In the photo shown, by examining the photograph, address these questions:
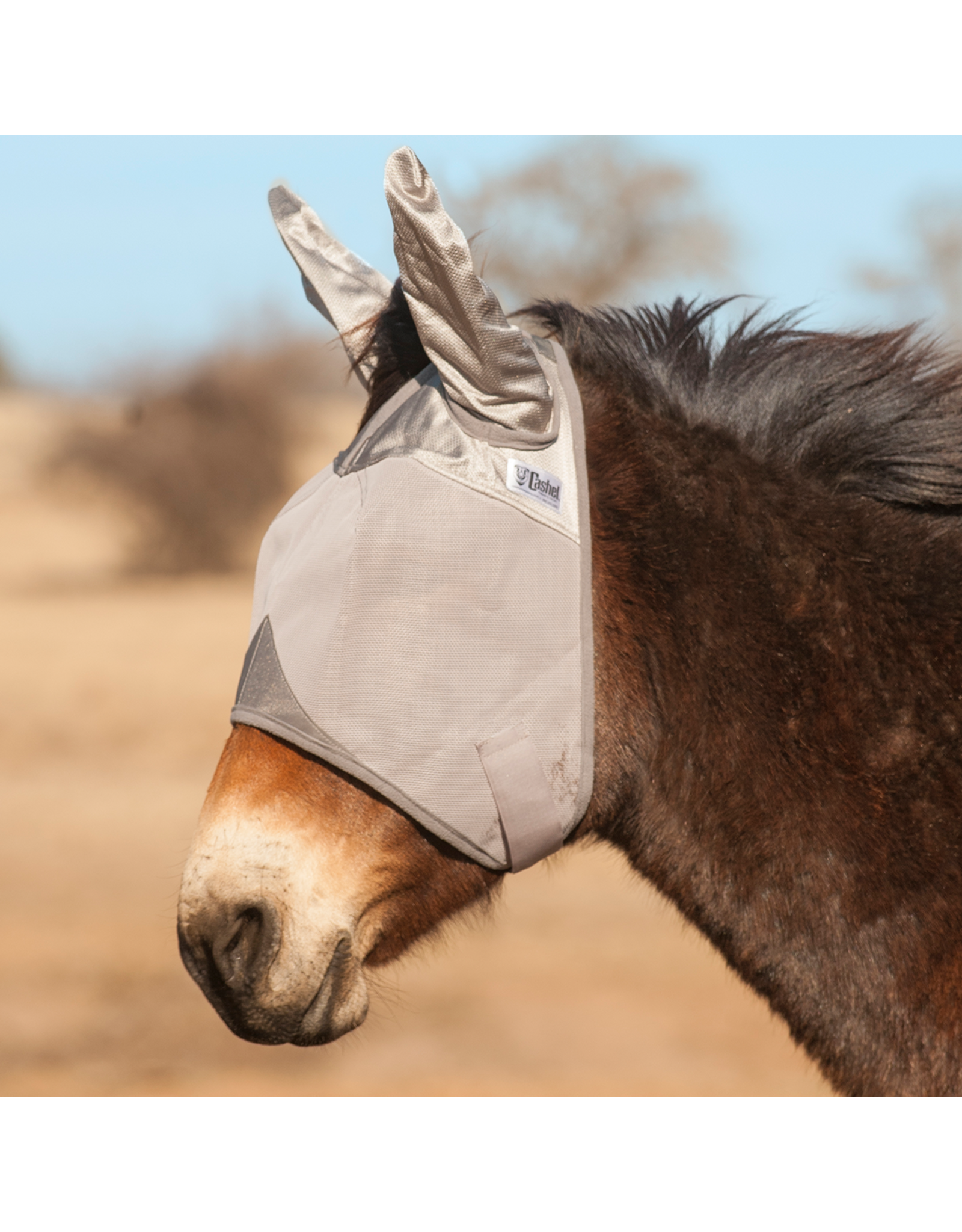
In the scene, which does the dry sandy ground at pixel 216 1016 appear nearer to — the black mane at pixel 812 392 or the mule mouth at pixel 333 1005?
the mule mouth at pixel 333 1005

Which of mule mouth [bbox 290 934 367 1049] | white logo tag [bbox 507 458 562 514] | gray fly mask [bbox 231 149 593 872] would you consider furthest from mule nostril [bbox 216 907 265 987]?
white logo tag [bbox 507 458 562 514]

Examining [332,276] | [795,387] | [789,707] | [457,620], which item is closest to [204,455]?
[332,276]

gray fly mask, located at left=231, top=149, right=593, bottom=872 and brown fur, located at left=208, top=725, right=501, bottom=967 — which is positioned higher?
gray fly mask, located at left=231, top=149, right=593, bottom=872

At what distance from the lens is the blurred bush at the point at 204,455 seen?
20.6 metres

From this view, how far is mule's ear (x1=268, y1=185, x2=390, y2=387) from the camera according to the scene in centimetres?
228

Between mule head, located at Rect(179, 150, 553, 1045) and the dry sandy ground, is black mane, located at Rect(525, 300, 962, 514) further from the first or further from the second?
the dry sandy ground

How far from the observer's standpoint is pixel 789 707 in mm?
1933

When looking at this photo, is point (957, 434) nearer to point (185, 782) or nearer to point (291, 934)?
point (291, 934)

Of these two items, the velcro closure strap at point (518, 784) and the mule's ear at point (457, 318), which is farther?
the velcro closure strap at point (518, 784)

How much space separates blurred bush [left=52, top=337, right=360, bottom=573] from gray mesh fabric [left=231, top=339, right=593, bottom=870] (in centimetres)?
1899

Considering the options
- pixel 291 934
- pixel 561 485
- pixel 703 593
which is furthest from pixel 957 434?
pixel 291 934

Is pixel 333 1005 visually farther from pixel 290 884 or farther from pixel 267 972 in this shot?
pixel 290 884

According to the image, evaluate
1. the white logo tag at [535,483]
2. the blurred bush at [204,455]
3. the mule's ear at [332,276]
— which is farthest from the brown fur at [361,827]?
the blurred bush at [204,455]

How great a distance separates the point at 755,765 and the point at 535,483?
62 cm
